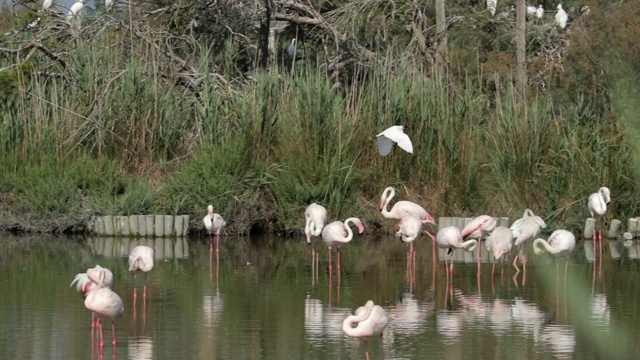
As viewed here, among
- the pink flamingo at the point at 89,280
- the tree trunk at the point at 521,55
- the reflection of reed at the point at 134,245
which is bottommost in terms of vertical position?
the pink flamingo at the point at 89,280

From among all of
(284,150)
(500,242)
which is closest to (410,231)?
(500,242)

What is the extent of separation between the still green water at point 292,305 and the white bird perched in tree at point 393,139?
4.45 ft

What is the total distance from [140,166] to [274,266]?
5.33m

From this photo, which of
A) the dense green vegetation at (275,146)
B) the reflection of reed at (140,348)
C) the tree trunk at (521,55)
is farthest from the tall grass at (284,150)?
the reflection of reed at (140,348)

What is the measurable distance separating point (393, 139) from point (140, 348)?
7990 mm

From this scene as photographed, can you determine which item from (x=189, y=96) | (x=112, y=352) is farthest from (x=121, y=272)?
(x=189, y=96)

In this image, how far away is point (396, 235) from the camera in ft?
44.3

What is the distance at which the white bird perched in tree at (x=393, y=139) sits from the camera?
49.7ft

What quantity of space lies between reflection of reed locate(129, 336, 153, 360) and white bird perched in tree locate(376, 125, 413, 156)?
7245 mm

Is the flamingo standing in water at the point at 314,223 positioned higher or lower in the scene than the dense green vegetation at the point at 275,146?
lower

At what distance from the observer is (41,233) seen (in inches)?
673

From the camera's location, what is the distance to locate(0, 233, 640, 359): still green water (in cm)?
791

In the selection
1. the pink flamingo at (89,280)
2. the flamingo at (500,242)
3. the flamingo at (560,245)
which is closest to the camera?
the pink flamingo at (89,280)

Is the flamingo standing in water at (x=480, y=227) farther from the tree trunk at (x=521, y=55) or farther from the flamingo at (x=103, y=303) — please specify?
the flamingo at (x=103, y=303)
